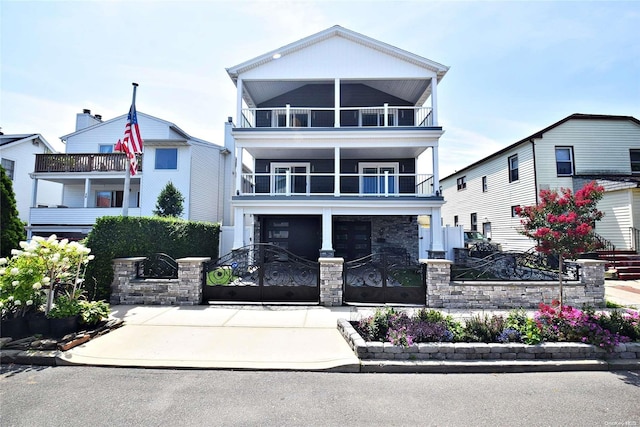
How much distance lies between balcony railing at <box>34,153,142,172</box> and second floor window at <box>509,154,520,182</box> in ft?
74.0

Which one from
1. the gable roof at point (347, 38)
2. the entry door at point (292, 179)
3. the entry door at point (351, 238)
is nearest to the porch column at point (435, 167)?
the gable roof at point (347, 38)

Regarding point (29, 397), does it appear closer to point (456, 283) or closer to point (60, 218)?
point (456, 283)

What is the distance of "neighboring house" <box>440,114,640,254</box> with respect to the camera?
1395 cm

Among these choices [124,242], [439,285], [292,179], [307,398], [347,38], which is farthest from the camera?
[292,179]

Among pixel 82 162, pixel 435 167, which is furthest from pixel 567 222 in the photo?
pixel 82 162

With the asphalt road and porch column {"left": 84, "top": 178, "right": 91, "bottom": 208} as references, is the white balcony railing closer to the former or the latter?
porch column {"left": 84, "top": 178, "right": 91, "bottom": 208}

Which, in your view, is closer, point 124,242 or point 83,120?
point 124,242

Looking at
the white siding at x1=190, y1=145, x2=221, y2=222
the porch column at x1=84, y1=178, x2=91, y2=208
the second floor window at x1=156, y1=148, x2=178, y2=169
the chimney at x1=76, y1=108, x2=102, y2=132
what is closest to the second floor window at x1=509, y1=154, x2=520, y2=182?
the white siding at x1=190, y1=145, x2=221, y2=222

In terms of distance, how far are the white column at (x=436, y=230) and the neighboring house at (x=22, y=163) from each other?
24926 millimetres

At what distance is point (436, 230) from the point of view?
12.7m

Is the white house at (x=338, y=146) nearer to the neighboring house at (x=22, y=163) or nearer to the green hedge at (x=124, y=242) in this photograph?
the green hedge at (x=124, y=242)

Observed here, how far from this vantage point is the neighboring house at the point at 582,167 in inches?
549

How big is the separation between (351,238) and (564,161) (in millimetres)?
12249

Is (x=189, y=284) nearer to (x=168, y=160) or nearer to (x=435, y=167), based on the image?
(x=435, y=167)
